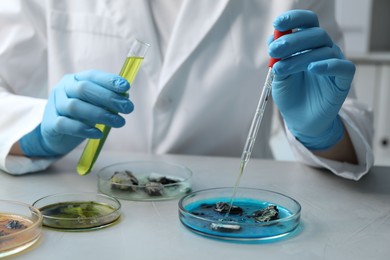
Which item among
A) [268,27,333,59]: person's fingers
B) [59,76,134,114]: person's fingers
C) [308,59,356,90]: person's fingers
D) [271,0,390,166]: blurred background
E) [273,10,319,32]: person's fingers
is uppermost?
[273,10,319,32]: person's fingers

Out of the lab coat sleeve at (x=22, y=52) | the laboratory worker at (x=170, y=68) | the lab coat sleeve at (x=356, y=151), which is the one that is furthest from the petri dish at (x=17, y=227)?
the lab coat sleeve at (x=356, y=151)

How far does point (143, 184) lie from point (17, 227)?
28cm

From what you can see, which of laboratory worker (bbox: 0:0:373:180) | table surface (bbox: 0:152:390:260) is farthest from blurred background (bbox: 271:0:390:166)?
table surface (bbox: 0:152:390:260)

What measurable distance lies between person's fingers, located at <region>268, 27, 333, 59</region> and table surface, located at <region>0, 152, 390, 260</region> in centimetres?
27

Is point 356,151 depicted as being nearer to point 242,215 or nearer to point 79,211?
point 242,215

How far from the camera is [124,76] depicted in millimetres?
980

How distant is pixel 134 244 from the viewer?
0.71 metres

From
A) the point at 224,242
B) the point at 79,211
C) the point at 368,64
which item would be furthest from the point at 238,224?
the point at 368,64

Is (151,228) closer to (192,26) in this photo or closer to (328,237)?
(328,237)

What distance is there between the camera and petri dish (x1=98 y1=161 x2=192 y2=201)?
916mm

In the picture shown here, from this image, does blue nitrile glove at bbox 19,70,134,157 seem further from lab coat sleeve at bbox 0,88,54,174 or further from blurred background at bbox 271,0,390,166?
blurred background at bbox 271,0,390,166

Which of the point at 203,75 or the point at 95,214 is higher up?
the point at 203,75

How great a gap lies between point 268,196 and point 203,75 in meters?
0.51

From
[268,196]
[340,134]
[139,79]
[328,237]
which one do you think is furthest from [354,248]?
[139,79]
